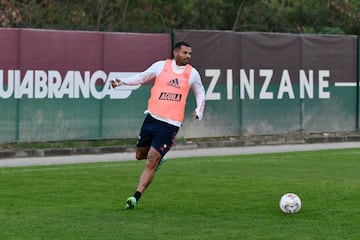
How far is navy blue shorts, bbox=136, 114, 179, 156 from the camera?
Answer: 41.8ft

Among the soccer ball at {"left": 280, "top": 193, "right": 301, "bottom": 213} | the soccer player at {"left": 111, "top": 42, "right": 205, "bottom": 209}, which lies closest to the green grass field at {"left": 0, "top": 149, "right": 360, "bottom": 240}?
the soccer ball at {"left": 280, "top": 193, "right": 301, "bottom": 213}

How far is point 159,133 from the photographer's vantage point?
12750mm

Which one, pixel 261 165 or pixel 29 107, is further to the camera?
pixel 29 107

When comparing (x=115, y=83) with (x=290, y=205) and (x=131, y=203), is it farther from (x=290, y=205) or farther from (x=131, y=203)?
(x=290, y=205)

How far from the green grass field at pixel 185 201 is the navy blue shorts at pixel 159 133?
698 millimetres

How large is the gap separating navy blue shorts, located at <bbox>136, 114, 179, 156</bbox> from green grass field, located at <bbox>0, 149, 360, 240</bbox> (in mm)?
698

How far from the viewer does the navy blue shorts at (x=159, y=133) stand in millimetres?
12727

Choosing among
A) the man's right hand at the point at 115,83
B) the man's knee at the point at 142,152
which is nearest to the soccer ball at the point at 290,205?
the man's knee at the point at 142,152

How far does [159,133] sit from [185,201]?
3.10 ft

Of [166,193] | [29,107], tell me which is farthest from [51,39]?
[166,193]

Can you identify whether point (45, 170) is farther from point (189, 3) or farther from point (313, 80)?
point (189, 3)

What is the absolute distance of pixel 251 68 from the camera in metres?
25.5

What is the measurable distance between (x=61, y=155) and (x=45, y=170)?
4084mm

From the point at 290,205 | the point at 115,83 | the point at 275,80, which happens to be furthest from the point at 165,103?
the point at 275,80
